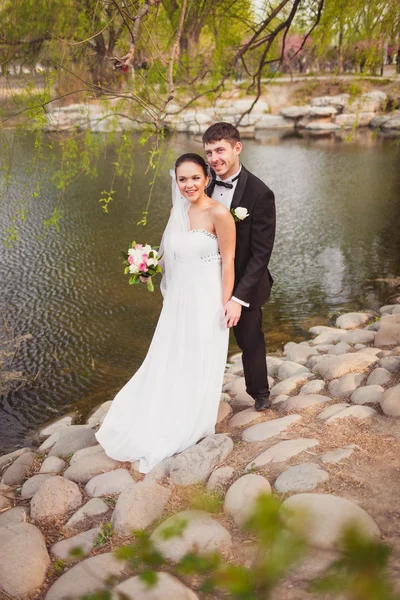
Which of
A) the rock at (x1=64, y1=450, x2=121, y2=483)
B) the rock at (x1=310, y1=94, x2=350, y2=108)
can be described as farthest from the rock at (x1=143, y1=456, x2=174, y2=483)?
the rock at (x1=310, y1=94, x2=350, y2=108)

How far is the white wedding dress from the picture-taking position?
3436 millimetres

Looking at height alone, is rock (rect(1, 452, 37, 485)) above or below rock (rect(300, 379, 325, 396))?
below

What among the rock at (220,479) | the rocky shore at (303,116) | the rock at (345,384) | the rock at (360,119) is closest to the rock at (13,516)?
the rock at (220,479)

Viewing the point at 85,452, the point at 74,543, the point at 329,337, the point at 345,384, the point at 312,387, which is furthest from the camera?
the point at 329,337

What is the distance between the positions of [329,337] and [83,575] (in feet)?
14.4

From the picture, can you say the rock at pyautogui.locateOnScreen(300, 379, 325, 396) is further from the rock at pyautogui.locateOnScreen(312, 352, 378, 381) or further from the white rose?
the white rose

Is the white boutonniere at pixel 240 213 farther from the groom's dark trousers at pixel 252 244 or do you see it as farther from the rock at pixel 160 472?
the rock at pixel 160 472

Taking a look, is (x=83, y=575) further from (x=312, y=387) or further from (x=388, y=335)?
(x=388, y=335)

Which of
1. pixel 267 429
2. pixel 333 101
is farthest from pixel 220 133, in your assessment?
pixel 333 101

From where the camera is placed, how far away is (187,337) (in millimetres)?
3521

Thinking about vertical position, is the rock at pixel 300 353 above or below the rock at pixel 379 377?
below

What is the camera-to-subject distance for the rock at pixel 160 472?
3242mm

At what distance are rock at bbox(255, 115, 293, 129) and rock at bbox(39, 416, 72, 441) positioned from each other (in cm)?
2282

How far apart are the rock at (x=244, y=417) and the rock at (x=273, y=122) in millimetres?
23683
